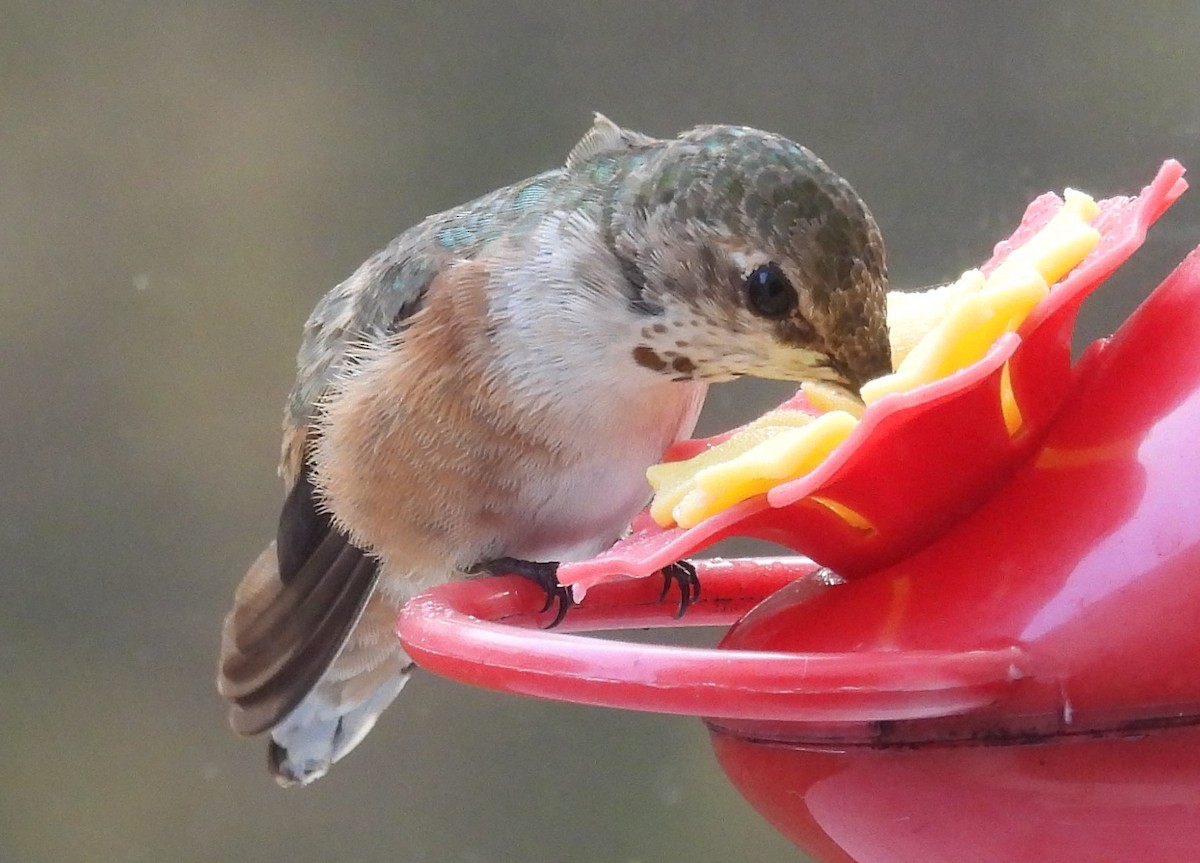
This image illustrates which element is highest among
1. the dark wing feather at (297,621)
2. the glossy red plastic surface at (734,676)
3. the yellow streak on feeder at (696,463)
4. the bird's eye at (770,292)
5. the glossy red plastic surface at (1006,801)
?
the bird's eye at (770,292)

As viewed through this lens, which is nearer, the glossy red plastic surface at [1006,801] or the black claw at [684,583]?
the glossy red plastic surface at [1006,801]

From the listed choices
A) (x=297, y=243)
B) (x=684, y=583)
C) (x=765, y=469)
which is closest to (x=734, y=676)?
(x=765, y=469)

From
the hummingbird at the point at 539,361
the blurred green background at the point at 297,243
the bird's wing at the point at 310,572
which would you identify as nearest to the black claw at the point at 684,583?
the hummingbird at the point at 539,361

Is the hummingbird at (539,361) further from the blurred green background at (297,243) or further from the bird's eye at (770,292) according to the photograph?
the blurred green background at (297,243)

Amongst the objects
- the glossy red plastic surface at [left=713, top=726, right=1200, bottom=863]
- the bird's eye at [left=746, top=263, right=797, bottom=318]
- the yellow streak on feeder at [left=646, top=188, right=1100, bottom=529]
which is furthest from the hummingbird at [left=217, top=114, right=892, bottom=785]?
the glossy red plastic surface at [left=713, top=726, right=1200, bottom=863]

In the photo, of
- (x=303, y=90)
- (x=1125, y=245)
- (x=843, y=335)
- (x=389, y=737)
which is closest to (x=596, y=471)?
(x=843, y=335)

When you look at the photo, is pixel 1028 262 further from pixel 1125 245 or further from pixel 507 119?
pixel 507 119

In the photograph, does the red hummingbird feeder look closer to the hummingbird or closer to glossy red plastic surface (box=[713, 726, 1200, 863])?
glossy red plastic surface (box=[713, 726, 1200, 863])
